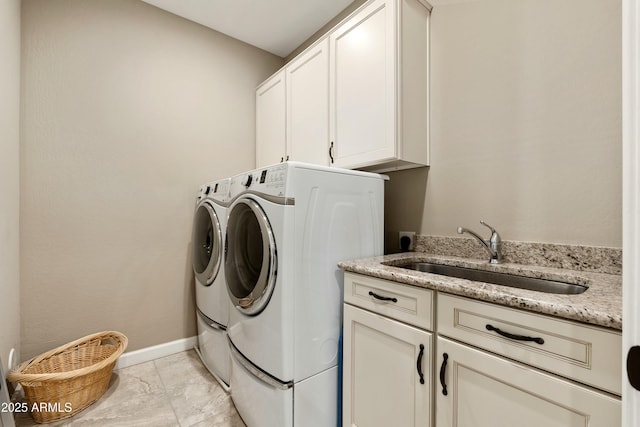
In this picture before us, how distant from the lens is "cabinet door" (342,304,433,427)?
1.02 meters

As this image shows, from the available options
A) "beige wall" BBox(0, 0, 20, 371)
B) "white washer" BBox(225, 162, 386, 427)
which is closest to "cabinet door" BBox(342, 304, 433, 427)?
"white washer" BBox(225, 162, 386, 427)

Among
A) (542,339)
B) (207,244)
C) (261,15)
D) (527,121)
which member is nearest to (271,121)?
(261,15)

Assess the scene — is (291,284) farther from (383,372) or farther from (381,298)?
(383,372)

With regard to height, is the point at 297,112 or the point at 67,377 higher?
the point at 297,112

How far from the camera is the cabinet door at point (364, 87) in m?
1.56

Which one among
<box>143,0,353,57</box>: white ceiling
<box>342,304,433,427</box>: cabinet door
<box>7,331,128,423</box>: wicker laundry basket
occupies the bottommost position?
<box>7,331,128,423</box>: wicker laundry basket

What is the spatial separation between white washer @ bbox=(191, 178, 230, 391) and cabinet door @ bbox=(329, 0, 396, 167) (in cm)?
81

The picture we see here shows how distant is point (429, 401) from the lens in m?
0.99

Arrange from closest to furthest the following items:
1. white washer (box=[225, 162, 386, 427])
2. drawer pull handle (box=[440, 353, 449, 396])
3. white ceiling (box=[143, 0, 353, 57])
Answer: drawer pull handle (box=[440, 353, 449, 396])
white washer (box=[225, 162, 386, 427])
white ceiling (box=[143, 0, 353, 57])

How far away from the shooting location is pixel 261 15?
7.49ft

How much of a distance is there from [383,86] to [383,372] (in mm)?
1402

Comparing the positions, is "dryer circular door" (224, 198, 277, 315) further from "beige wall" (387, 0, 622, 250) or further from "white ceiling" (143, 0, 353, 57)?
"white ceiling" (143, 0, 353, 57)

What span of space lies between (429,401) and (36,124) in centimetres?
259

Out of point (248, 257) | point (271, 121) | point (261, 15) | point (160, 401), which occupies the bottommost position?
point (160, 401)
